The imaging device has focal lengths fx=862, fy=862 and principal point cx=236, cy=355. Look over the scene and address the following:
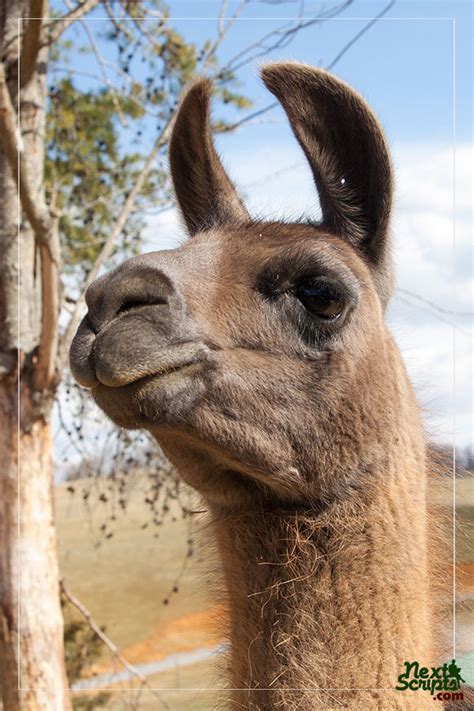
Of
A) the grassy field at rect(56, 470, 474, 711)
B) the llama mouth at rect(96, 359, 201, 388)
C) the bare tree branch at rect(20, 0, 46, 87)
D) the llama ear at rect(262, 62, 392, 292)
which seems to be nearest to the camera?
the llama mouth at rect(96, 359, 201, 388)

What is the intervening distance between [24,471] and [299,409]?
3.79 meters

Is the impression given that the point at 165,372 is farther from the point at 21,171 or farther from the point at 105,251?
the point at 105,251

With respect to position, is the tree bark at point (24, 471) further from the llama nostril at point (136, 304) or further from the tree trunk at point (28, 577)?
the llama nostril at point (136, 304)

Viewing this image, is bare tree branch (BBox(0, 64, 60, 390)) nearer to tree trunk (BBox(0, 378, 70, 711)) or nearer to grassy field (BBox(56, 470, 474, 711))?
tree trunk (BBox(0, 378, 70, 711))

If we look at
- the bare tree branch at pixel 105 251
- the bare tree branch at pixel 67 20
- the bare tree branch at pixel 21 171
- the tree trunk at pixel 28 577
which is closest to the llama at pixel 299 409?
the bare tree branch at pixel 21 171

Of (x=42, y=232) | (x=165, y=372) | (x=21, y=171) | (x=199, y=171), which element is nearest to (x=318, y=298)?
(x=165, y=372)

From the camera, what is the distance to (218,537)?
2.18 m

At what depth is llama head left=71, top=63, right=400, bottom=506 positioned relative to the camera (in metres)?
1.79

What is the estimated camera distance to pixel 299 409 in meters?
1.95

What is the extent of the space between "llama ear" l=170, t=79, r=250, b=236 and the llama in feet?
0.84

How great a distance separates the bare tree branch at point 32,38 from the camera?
411cm

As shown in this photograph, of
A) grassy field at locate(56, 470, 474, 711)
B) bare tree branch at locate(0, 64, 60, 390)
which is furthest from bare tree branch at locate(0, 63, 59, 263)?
grassy field at locate(56, 470, 474, 711)

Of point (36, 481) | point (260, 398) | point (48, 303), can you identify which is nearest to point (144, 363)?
point (260, 398)

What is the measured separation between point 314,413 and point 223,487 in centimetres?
28
